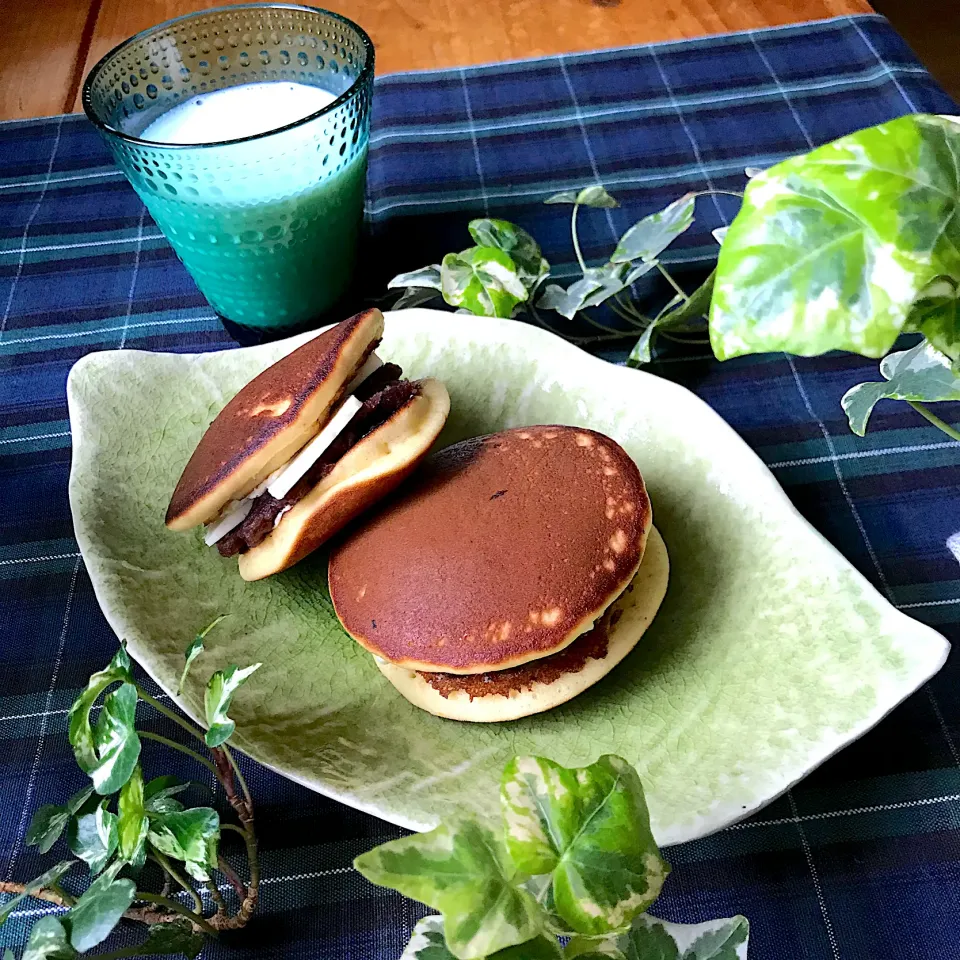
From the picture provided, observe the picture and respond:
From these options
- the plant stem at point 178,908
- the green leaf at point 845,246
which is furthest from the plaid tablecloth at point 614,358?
the green leaf at point 845,246

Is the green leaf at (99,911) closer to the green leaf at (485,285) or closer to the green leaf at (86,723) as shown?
the green leaf at (86,723)

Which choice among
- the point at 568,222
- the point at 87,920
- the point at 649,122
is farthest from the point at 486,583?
the point at 649,122

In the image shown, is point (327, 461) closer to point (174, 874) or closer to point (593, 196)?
point (174, 874)

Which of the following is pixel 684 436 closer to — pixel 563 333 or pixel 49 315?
pixel 563 333

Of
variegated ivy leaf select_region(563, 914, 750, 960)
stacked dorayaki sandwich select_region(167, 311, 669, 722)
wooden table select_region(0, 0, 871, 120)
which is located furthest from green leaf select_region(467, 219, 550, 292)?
variegated ivy leaf select_region(563, 914, 750, 960)

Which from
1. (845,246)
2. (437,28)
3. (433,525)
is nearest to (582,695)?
(433,525)
